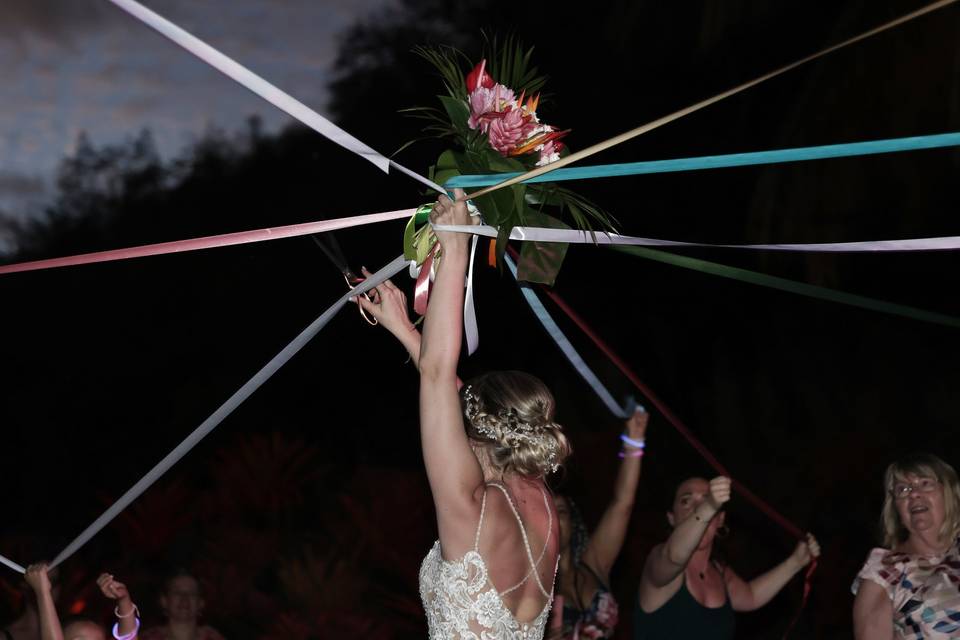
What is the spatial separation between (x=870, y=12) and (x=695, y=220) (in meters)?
3.21

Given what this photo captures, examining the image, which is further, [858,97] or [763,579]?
[858,97]

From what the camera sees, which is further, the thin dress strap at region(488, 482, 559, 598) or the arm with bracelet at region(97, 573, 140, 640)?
the arm with bracelet at region(97, 573, 140, 640)

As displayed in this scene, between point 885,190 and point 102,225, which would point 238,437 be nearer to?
point 102,225

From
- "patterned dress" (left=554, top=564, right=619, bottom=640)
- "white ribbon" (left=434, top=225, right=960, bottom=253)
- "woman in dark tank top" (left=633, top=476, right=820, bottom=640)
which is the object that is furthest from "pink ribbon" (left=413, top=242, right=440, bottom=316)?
"patterned dress" (left=554, top=564, right=619, bottom=640)

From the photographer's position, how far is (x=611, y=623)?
12.9 ft

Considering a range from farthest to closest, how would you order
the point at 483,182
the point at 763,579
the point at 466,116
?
the point at 763,579 < the point at 466,116 < the point at 483,182

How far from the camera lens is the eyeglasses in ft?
10.9

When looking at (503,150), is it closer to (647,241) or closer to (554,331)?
(647,241)

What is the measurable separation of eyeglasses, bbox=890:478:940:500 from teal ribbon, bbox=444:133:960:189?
1.56 meters

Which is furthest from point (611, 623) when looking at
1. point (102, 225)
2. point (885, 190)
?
point (102, 225)

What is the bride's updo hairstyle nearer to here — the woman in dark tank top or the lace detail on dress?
the lace detail on dress

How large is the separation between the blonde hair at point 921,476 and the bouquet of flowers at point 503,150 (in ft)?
4.91

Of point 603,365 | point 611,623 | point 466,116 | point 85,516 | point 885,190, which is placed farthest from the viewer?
point 603,365

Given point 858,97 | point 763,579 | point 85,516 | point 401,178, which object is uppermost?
point 401,178
